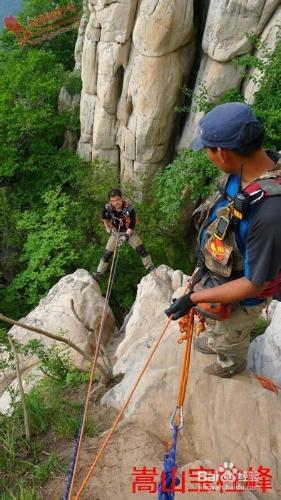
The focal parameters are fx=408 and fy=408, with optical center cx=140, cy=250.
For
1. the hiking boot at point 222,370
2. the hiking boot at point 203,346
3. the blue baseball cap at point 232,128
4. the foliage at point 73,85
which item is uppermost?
the foliage at point 73,85

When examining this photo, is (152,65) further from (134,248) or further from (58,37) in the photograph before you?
(58,37)

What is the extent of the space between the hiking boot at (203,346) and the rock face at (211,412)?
0.06 metres

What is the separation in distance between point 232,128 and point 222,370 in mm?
2559

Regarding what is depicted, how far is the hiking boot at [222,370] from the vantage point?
4082 mm

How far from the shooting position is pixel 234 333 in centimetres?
362

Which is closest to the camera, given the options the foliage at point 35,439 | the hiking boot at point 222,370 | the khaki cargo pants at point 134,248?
the foliage at point 35,439

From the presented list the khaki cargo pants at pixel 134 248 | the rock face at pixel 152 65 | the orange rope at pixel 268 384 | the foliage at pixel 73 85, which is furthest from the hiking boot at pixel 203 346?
the foliage at pixel 73 85

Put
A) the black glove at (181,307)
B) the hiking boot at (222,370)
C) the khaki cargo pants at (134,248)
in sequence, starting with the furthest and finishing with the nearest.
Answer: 1. the khaki cargo pants at (134,248)
2. the hiking boot at (222,370)
3. the black glove at (181,307)

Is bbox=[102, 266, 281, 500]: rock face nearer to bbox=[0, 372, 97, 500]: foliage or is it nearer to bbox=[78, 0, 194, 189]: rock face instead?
bbox=[0, 372, 97, 500]: foliage

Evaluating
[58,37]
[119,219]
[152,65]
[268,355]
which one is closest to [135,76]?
[152,65]

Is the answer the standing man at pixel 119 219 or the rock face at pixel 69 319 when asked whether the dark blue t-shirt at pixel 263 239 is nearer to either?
the rock face at pixel 69 319

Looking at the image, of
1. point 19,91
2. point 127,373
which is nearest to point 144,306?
point 127,373

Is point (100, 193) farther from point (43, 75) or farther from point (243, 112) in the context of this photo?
point (243, 112)

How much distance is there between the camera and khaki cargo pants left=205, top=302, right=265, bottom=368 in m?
3.47
